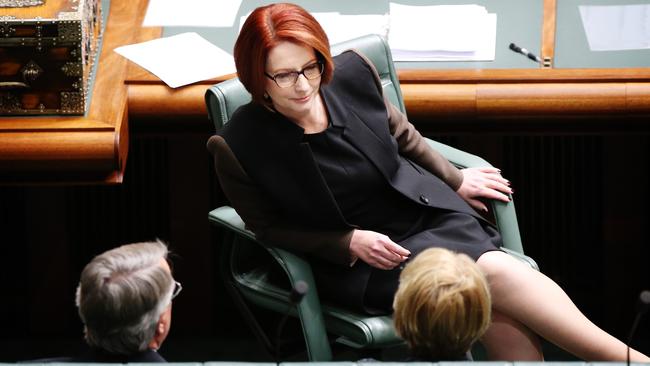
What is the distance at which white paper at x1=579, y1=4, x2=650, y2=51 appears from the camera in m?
2.95

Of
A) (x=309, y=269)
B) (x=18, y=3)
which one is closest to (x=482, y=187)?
(x=309, y=269)

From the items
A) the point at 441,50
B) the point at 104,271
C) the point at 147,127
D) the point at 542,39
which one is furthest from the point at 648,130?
the point at 104,271

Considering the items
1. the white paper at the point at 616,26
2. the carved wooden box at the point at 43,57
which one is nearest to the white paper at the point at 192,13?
the carved wooden box at the point at 43,57

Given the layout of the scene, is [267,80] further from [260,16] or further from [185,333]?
[185,333]

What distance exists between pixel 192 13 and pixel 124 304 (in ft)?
4.60

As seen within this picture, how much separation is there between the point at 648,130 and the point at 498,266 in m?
0.68

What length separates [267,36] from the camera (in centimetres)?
232

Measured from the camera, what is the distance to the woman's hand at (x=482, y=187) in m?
2.60

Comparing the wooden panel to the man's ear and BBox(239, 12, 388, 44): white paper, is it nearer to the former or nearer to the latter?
BBox(239, 12, 388, 44): white paper

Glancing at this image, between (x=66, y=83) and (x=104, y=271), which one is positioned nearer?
(x=104, y=271)

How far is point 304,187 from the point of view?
7.99ft

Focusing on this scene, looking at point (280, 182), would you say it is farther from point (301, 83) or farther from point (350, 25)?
point (350, 25)

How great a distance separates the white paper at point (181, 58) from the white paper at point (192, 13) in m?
0.07

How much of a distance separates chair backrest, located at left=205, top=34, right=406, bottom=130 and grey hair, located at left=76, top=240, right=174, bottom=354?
67cm
